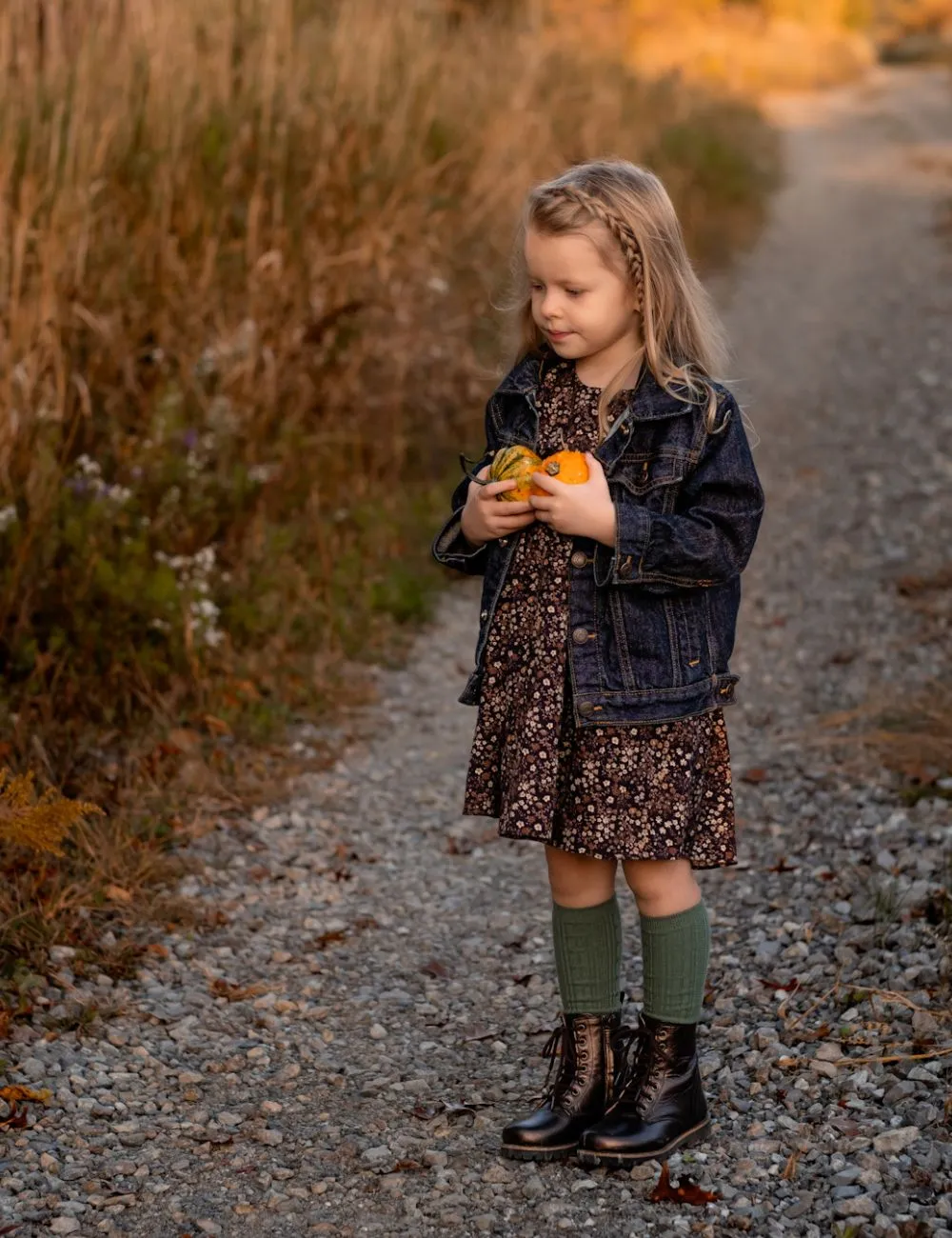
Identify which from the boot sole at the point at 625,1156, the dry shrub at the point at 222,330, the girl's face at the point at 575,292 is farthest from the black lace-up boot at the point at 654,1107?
the dry shrub at the point at 222,330

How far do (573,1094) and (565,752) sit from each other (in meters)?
0.66

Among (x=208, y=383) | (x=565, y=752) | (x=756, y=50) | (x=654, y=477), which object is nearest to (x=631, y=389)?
(x=654, y=477)

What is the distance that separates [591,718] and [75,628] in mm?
2378

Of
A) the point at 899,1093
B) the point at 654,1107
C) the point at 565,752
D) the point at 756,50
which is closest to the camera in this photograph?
the point at 565,752

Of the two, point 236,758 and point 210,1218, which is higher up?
point 236,758

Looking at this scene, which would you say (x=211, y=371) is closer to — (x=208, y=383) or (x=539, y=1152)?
(x=208, y=383)

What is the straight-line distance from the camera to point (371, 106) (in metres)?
6.64

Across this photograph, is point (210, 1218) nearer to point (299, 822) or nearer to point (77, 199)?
point (299, 822)

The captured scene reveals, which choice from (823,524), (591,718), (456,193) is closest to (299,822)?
(591,718)

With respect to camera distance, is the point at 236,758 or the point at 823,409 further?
the point at 823,409

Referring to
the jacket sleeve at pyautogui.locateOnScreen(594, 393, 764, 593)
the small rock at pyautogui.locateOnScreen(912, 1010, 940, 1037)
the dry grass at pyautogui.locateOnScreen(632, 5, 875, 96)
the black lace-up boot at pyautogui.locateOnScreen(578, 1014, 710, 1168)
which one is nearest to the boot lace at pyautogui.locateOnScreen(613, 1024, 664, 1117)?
the black lace-up boot at pyautogui.locateOnScreen(578, 1014, 710, 1168)

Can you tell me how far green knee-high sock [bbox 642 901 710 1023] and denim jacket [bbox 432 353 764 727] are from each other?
1.34ft

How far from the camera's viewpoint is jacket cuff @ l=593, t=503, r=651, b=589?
→ 2521mm

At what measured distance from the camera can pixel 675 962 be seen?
2752 mm
